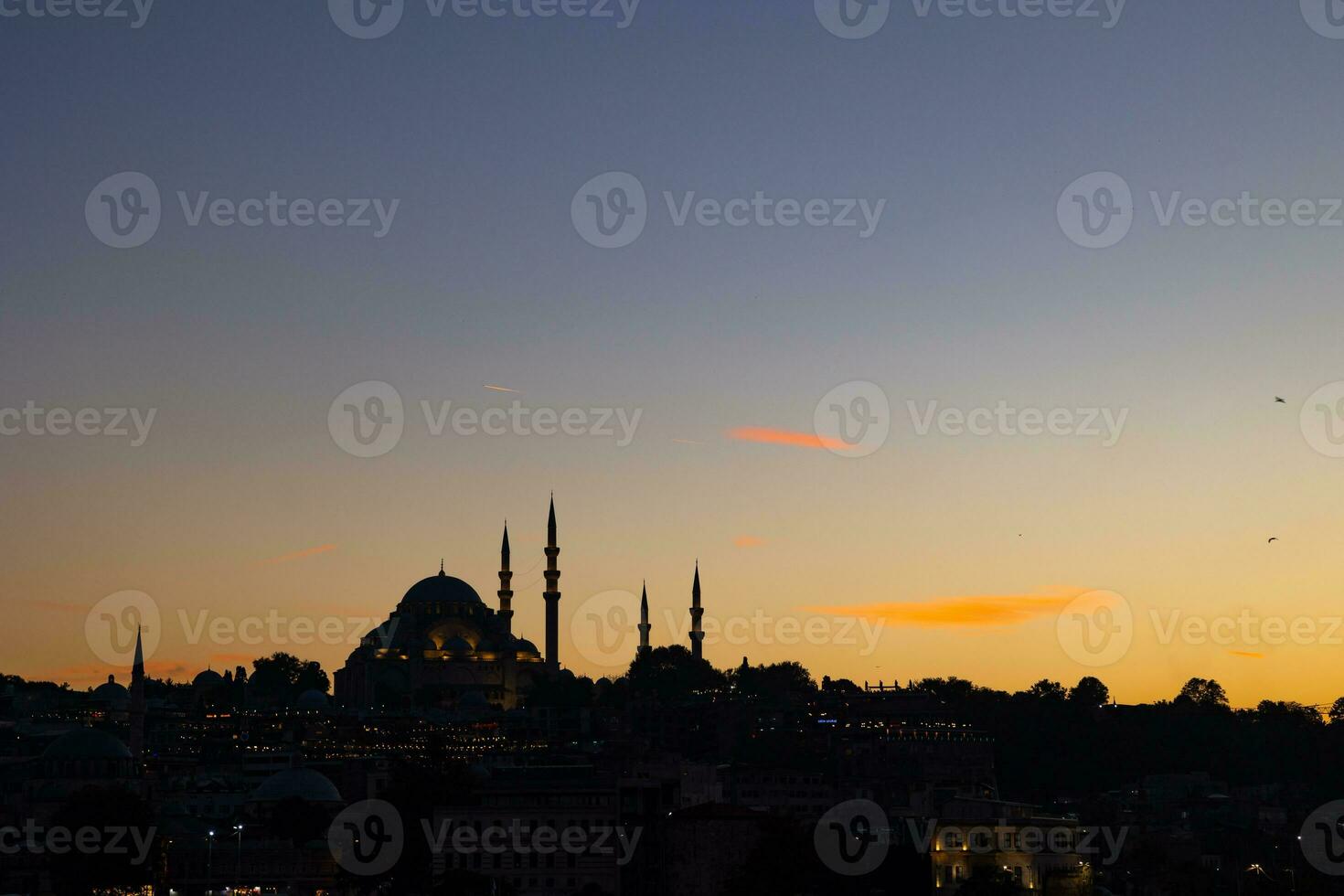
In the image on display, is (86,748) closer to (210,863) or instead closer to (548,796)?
(210,863)

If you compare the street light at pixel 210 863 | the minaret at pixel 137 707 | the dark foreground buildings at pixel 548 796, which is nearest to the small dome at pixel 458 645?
the dark foreground buildings at pixel 548 796

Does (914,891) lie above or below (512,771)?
below

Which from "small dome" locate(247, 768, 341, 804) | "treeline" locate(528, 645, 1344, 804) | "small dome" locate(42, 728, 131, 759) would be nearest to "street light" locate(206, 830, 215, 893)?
"small dome" locate(247, 768, 341, 804)

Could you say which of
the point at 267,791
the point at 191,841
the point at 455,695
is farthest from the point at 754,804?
the point at 455,695

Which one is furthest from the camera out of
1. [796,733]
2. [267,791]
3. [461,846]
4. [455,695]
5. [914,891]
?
[455,695]

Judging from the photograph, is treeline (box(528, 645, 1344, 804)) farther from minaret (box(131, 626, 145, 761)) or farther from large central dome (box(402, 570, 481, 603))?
minaret (box(131, 626, 145, 761))

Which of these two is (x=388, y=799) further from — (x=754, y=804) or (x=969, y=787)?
(x=969, y=787)

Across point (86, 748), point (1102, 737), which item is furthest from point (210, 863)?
point (1102, 737)

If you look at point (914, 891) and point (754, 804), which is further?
point (754, 804)
